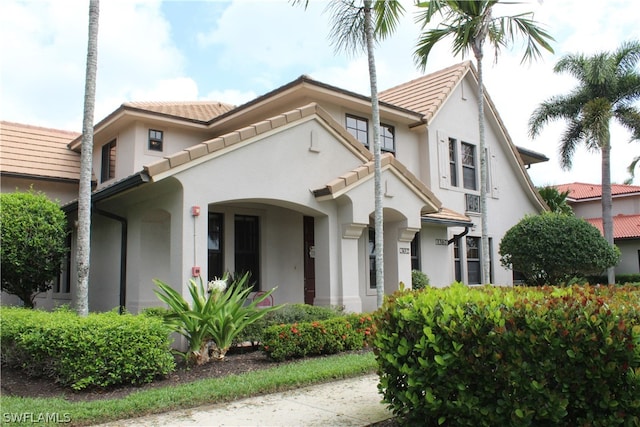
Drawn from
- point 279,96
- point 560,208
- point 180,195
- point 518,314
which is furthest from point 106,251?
point 560,208

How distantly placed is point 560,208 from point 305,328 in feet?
66.5

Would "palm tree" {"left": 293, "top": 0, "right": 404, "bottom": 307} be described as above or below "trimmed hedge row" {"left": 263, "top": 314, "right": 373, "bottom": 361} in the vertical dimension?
above

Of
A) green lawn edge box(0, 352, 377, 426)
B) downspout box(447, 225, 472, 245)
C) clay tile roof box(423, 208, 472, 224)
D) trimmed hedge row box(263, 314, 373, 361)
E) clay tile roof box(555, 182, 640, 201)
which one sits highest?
clay tile roof box(555, 182, 640, 201)

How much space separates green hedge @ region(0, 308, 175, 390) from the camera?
24.1 feet

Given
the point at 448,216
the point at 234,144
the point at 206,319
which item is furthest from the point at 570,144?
the point at 206,319

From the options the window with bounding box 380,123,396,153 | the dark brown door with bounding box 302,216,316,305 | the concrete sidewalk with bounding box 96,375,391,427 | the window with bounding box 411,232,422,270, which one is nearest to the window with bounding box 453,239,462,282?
the window with bounding box 411,232,422,270

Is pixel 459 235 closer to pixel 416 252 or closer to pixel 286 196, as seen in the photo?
pixel 416 252

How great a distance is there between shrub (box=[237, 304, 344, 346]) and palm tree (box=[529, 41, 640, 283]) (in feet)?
65.5

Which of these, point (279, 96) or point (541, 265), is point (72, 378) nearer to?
point (279, 96)

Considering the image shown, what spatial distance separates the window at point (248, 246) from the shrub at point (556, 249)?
8.84m

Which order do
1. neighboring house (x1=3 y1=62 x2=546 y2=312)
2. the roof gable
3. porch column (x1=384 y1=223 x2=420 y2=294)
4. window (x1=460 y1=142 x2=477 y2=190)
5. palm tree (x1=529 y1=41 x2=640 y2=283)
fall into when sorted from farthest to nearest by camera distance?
palm tree (x1=529 y1=41 x2=640 y2=283) < window (x1=460 y1=142 x2=477 y2=190) < porch column (x1=384 y1=223 x2=420 y2=294) < neighboring house (x1=3 y1=62 x2=546 y2=312) < the roof gable

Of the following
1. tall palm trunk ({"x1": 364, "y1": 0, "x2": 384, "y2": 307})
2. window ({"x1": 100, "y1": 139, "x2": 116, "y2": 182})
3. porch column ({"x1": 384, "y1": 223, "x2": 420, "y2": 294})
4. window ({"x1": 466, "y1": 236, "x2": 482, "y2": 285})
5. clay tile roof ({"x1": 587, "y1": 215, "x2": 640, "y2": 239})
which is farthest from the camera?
clay tile roof ({"x1": 587, "y1": 215, "x2": 640, "y2": 239})

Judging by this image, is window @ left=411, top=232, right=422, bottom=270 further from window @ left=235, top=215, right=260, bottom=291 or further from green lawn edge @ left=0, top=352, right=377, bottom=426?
green lawn edge @ left=0, top=352, right=377, bottom=426

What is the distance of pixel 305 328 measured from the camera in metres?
9.71
